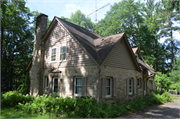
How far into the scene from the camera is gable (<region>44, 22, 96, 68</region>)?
10.8 metres

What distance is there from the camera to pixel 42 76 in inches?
542

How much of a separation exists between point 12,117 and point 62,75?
530 centimetres

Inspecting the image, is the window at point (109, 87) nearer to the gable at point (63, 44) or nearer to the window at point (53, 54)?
the gable at point (63, 44)

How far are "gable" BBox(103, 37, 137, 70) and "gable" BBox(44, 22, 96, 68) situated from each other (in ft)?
6.29

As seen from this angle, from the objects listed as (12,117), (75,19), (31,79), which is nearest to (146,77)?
(31,79)

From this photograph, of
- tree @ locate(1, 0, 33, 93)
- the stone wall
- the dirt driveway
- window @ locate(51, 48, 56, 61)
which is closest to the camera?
the dirt driveway

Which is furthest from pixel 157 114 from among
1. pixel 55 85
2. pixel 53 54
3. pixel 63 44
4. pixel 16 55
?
pixel 16 55

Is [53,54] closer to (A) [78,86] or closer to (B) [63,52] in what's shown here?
(B) [63,52]

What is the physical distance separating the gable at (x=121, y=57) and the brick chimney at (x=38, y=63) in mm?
7136

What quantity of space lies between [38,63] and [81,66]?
5.62m

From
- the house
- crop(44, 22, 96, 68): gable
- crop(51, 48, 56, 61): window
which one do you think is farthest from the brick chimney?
crop(51, 48, 56, 61): window

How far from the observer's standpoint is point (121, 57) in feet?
40.9

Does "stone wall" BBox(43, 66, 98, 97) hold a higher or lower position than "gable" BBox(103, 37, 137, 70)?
lower

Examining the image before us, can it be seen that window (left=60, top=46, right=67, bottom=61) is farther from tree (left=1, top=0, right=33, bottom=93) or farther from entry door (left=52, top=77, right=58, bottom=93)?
tree (left=1, top=0, right=33, bottom=93)
